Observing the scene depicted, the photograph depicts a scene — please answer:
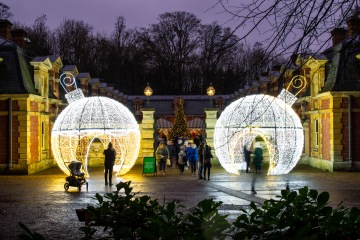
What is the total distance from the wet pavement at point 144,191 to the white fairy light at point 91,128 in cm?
107

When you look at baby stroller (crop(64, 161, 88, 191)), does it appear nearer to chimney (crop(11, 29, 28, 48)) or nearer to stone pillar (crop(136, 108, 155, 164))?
stone pillar (crop(136, 108, 155, 164))

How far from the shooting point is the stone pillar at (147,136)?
1179 inches

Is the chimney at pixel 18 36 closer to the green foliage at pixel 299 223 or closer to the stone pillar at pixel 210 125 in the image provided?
the stone pillar at pixel 210 125

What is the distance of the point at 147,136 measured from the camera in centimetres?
3012

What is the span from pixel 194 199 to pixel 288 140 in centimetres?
842

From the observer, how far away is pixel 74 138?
22.9 m

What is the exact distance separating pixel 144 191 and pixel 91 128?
18.7ft

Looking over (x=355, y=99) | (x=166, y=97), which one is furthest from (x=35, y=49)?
(x=355, y=99)

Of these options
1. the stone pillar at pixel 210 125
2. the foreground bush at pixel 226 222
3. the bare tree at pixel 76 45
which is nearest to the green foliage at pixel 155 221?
the foreground bush at pixel 226 222

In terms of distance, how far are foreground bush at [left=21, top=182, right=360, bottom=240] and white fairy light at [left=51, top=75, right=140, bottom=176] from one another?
57.9 ft

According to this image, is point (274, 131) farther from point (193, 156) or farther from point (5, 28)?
point (5, 28)

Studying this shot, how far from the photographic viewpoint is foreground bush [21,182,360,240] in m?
4.12

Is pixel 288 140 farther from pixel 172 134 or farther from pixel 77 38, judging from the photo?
pixel 77 38

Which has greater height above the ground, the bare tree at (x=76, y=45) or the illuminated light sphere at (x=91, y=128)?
the bare tree at (x=76, y=45)
